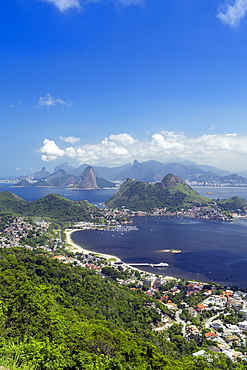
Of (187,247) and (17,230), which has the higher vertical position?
(17,230)

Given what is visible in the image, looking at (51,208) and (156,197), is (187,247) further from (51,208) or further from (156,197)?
(156,197)

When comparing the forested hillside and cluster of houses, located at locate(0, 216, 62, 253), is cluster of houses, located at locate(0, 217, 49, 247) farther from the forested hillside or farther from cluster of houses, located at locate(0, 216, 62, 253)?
the forested hillside

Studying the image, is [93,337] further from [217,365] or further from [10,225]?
[10,225]

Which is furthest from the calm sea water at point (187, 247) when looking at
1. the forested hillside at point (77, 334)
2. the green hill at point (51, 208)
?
the green hill at point (51, 208)

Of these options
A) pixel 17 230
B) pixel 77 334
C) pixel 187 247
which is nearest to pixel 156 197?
pixel 187 247

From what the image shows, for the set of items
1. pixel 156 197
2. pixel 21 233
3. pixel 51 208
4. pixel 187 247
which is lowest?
pixel 187 247

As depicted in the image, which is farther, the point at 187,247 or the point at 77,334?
the point at 187,247

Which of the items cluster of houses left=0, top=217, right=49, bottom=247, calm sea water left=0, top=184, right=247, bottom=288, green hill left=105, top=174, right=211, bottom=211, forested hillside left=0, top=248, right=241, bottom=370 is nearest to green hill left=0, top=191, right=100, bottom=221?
cluster of houses left=0, top=217, right=49, bottom=247

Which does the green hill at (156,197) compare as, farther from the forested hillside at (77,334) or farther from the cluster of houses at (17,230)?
the forested hillside at (77,334)
